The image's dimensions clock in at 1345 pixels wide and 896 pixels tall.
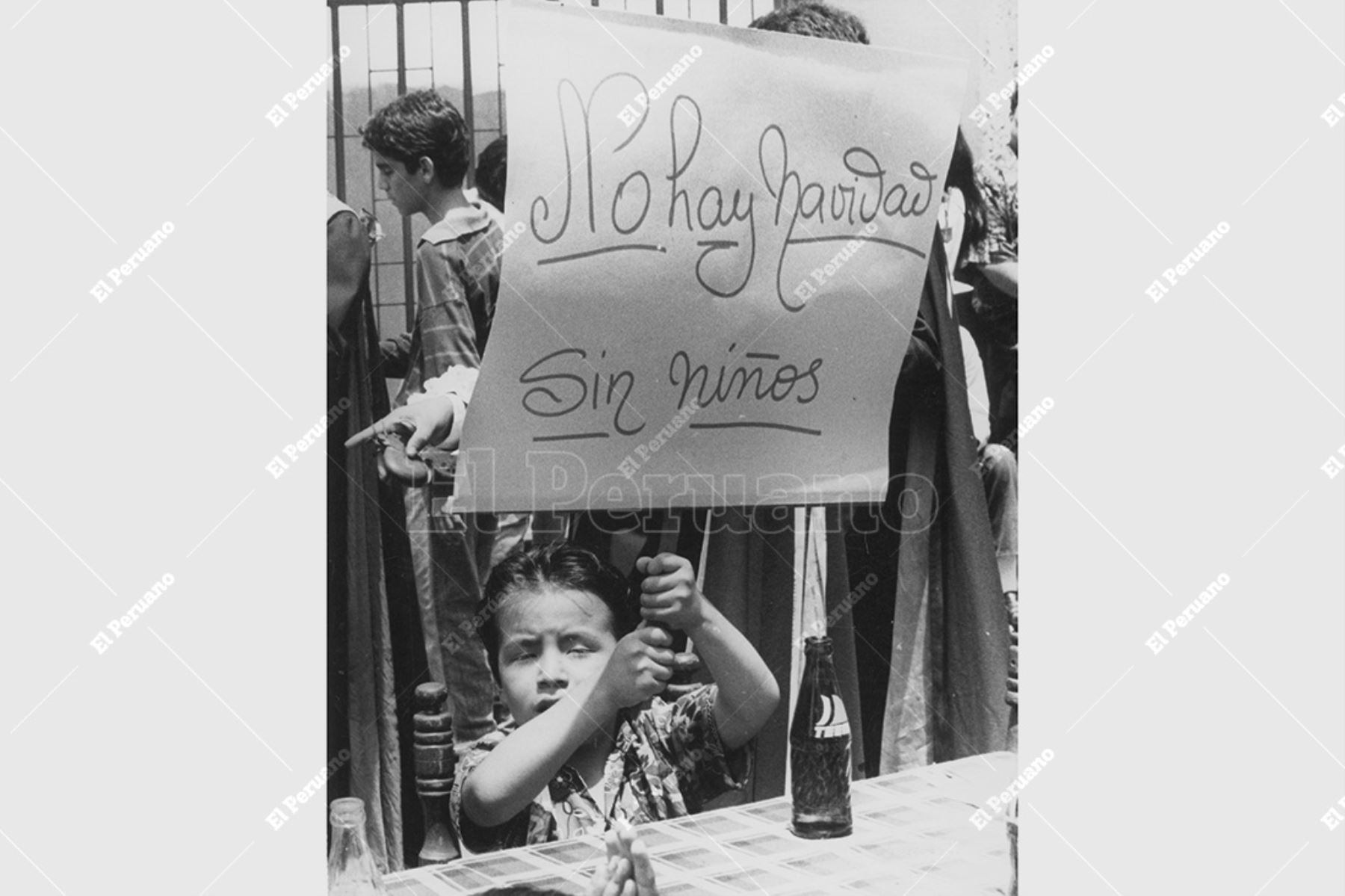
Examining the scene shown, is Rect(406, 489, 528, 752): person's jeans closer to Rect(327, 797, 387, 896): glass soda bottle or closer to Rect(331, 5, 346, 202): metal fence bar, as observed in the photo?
Rect(327, 797, 387, 896): glass soda bottle

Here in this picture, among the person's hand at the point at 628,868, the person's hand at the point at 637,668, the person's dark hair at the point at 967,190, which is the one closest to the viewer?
the person's hand at the point at 628,868

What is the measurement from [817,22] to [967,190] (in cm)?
52

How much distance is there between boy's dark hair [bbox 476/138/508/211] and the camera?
329 cm

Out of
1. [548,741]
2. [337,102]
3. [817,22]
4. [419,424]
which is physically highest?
[817,22]

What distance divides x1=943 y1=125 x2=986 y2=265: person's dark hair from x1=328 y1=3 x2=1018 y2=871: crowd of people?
11mm

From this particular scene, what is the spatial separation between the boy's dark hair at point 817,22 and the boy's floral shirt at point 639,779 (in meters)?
1.45

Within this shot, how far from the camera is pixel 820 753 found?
346cm

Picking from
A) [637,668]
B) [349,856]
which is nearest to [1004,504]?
[637,668]

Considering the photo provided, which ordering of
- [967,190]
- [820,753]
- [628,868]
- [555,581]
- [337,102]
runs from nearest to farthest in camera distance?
[628,868] → [337,102] → [555,581] → [820,753] → [967,190]

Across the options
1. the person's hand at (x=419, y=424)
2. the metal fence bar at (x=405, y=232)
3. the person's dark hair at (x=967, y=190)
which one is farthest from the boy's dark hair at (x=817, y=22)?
the person's hand at (x=419, y=424)

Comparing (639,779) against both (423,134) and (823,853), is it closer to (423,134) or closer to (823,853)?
(823,853)

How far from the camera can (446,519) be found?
3.32 meters

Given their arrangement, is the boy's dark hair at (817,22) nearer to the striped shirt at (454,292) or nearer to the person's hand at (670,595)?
the striped shirt at (454,292)

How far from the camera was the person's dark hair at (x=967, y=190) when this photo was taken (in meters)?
3.58
